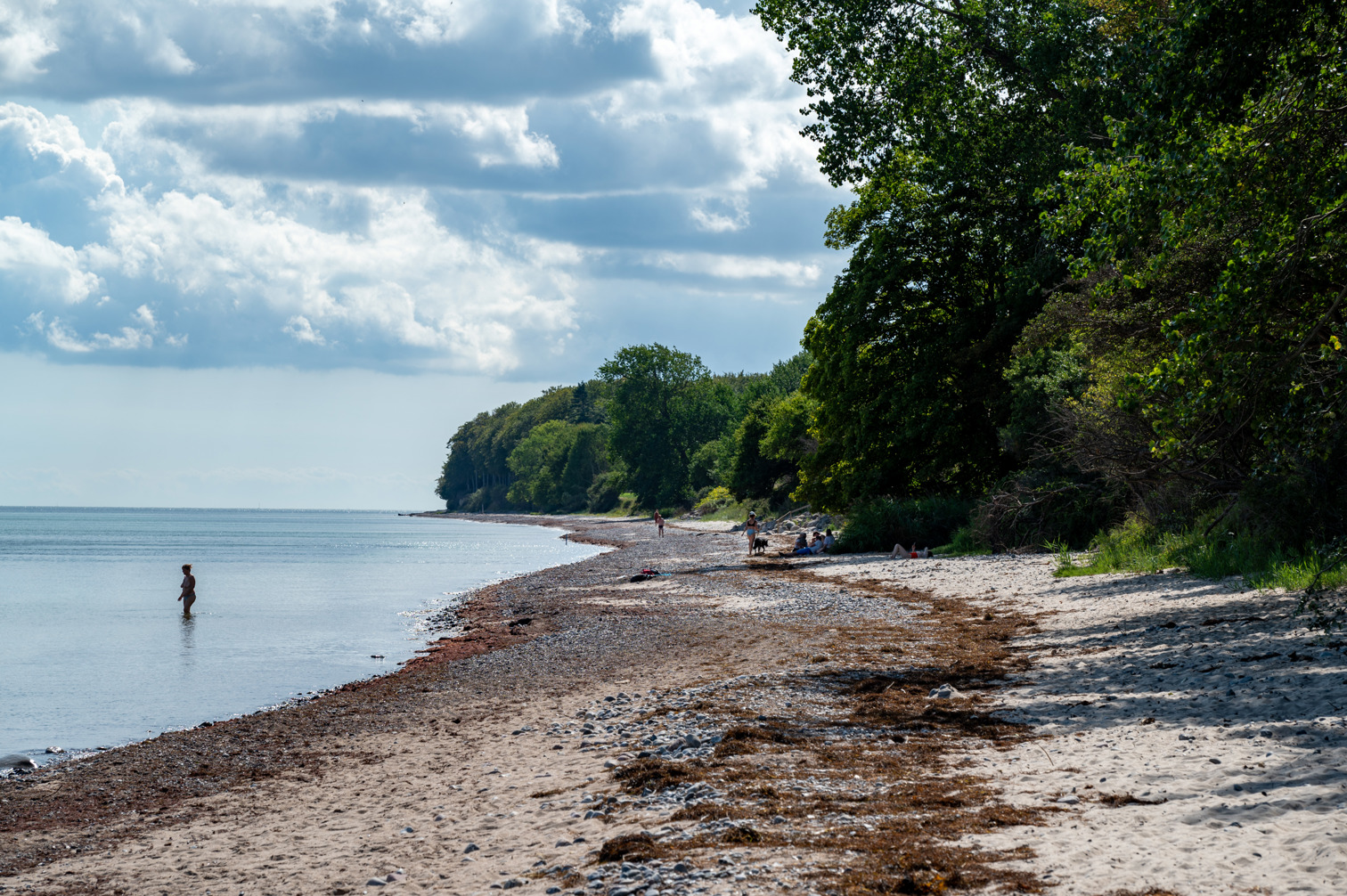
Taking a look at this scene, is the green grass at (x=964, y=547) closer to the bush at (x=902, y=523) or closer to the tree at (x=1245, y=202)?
the bush at (x=902, y=523)

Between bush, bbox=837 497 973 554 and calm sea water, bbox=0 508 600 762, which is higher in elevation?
bush, bbox=837 497 973 554

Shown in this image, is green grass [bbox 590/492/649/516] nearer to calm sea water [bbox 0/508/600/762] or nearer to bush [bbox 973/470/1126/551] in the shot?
calm sea water [bbox 0/508/600/762]

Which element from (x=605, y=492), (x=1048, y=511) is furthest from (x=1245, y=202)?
(x=605, y=492)

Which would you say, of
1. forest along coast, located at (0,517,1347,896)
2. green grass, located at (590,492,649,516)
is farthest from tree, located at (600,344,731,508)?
forest along coast, located at (0,517,1347,896)

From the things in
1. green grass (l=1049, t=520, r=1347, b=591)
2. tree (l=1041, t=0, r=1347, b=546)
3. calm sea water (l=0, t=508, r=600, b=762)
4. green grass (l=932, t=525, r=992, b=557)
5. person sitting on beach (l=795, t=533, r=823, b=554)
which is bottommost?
calm sea water (l=0, t=508, r=600, b=762)

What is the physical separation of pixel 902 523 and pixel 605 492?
113 m

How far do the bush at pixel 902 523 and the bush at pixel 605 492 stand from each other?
94.7 meters

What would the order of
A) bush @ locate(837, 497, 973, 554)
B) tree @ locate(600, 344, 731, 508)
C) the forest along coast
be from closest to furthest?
the forest along coast → bush @ locate(837, 497, 973, 554) → tree @ locate(600, 344, 731, 508)

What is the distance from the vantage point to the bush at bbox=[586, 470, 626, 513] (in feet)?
452

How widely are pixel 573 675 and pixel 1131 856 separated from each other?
10.6m

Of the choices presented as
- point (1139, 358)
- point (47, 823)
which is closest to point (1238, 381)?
point (1139, 358)

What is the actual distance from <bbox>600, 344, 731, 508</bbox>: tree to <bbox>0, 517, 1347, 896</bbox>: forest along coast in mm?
99510

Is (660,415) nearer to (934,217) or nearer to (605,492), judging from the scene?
(605,492)

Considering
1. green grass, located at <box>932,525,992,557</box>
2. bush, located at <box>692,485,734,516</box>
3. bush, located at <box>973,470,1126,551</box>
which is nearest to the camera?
bush, located at <box>973,470,1126,551</box>
